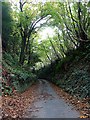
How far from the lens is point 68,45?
80.3ft

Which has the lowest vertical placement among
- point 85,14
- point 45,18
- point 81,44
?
point 81,44

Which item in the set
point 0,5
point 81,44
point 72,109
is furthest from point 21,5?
point 72,109

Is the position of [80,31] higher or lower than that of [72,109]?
higher

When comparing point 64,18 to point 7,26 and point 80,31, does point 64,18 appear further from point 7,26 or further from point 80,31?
point 7,26

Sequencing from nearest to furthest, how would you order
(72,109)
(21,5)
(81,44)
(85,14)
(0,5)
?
(72,109), (85,14), (0,5), (81,44), (21,5)

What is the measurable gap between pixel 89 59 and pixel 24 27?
12419 millimetres

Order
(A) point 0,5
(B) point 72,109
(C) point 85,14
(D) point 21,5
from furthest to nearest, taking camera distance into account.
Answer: (D) point 21,5 < (A) point 0,5 < (C) point 85,14 < (B) point 72,109

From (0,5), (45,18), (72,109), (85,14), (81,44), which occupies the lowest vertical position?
(72,109)

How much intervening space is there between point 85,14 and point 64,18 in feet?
8.33

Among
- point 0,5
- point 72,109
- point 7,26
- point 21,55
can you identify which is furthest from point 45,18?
point 72,109

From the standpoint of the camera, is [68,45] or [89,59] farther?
[68,45]

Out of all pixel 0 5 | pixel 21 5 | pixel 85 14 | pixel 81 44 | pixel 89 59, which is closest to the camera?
pixel 89 59

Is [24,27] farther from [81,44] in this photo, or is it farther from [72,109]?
[72,109]

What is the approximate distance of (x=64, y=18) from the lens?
18500mm
